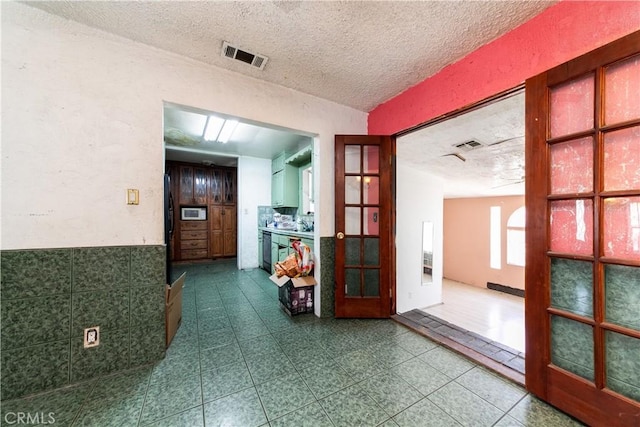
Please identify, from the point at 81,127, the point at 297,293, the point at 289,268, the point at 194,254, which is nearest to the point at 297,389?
the point at 297,293

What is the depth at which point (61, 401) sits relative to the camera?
1.35m

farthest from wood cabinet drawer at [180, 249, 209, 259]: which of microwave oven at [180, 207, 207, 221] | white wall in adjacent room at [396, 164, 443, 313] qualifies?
white wall in adjacent room at [396, 164, 443, 313]

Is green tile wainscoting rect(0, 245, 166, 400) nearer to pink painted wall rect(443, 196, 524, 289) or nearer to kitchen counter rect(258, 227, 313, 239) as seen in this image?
kitchen counter rect(258, 227, 313, 239)

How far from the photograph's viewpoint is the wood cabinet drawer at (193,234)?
562cm

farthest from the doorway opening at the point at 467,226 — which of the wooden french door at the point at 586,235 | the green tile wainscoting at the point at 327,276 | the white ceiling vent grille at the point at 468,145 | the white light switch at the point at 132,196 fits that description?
the white light switch at the point at 132,196

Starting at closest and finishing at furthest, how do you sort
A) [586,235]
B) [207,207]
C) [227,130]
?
1. [586,235]
2. [227,130]
3. [207,207]

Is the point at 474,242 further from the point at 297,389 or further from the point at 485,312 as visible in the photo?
the point at 297,389

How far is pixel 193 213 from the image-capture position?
5.77 m

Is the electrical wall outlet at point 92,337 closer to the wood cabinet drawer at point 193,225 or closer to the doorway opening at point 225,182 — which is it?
the doorway opening at point 225,182

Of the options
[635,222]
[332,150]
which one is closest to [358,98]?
[332,150]

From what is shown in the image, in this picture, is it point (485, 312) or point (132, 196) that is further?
point (485, 312)

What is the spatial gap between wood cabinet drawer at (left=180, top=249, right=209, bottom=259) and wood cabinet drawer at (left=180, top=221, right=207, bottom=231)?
564mm

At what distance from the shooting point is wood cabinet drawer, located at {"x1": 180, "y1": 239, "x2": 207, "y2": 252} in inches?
220

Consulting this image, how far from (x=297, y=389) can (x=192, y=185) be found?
18.5 feet
